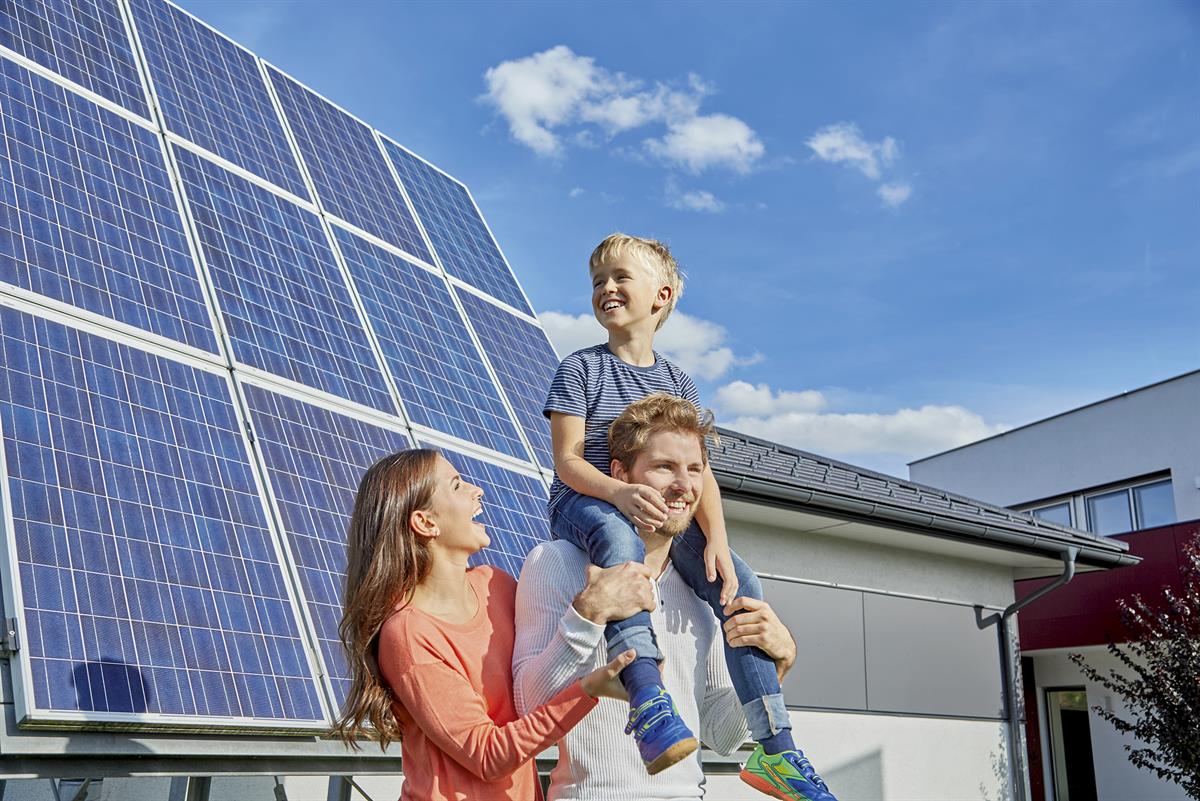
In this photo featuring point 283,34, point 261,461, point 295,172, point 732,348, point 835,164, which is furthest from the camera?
point 732,348

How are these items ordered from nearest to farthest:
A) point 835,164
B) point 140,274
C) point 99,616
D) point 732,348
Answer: point 99,616, point 140,274, point 835,164, point 732,348

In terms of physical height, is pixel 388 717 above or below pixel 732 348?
below

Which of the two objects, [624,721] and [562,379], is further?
[562,379]

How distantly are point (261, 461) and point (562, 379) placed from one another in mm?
1535

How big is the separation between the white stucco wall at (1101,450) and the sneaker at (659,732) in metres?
19.3

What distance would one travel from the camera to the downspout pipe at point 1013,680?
36.5 ft

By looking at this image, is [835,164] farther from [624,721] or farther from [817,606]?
[624,721]

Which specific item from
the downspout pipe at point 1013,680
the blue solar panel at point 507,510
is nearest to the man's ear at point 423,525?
the blue solar panel at point 507,510

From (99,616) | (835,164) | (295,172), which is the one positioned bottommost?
(99,616)

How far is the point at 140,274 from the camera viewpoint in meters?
4.24

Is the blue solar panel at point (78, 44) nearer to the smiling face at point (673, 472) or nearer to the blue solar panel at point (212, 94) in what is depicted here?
the blue solar panel at point (212, 94)

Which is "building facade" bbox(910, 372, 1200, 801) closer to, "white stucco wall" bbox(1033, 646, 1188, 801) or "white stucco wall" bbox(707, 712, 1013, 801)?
"white stucco wall" bbox(1033, 646, 1188, 801)

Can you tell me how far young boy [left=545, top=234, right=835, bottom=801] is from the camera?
2279mm

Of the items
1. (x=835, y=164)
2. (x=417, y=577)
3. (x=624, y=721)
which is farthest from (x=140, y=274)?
(x=835, y=164)
